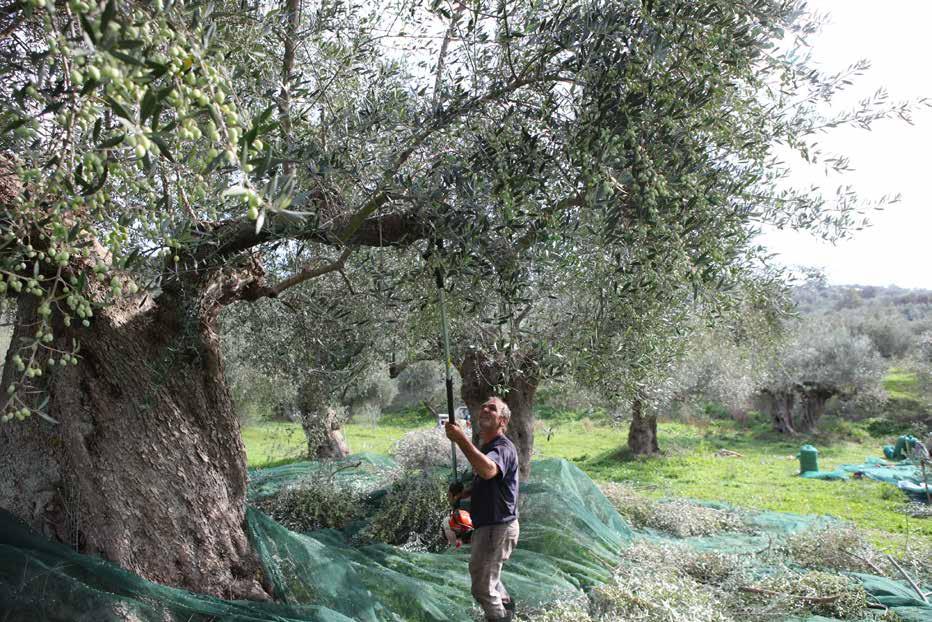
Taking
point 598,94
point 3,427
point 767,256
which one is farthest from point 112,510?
point 767,256

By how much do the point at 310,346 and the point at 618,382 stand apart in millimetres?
3074

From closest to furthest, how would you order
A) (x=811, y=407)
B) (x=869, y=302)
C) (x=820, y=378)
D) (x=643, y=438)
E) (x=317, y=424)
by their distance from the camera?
(x=317, y=424) < (x=643, y=438) < (x=820, y=378) < (x=811, y=407) < (x=869, y=302)

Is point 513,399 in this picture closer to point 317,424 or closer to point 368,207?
point 317,424

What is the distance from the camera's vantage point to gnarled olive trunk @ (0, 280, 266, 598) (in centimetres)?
463

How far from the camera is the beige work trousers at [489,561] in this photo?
16.7 feet

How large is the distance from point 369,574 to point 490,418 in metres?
1.73

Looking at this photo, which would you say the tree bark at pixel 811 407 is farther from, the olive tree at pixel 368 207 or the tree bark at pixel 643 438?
the olive tree at pixel 368 207

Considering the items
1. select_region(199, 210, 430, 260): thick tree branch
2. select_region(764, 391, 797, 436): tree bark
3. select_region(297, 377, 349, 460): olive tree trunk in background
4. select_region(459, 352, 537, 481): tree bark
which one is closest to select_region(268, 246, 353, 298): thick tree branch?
select_region(199, 210, 430, 260): thick tree branch

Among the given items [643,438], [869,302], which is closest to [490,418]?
[643,438]

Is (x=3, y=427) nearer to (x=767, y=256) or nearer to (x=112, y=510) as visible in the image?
(x=112, y=510)

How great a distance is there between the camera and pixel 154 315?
5.05m

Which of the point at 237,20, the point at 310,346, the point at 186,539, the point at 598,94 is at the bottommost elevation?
the point at 186,539

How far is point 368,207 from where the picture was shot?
168 inches

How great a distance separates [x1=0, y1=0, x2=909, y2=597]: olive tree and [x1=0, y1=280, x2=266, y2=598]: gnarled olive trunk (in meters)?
0.02
